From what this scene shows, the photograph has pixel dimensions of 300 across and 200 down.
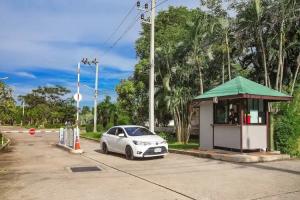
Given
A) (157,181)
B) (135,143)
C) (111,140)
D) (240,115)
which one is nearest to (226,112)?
(240,115)

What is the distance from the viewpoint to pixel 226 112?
669 inches

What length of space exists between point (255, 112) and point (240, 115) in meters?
1.04

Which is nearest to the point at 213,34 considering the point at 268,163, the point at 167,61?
the point at 167,61

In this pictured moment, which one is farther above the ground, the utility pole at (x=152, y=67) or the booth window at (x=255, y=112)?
the utility pole at (x=152, y=67)

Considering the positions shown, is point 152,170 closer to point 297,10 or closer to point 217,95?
point 217,95

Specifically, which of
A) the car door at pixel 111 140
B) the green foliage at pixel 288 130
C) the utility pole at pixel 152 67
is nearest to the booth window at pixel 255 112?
the green foliage at pixel 288 130

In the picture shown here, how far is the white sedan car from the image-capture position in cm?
1650

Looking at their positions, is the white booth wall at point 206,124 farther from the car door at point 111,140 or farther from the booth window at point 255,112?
the car door at point 111,140

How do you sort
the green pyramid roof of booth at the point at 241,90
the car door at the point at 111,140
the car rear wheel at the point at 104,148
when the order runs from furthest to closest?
the car rear wheel at the point at 104,148
the car door at the point at 111,140
the green pyramid roof of booth at the point at 241,90

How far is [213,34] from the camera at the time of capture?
25375 mm

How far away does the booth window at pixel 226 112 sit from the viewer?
16.5 m

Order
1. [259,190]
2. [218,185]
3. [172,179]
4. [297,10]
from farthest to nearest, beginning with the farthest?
[297,10] → [172,179] → [218,185] → [259,190]

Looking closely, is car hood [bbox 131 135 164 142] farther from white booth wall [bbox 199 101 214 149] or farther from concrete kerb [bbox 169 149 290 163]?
white booth wall [bbox 199 101 214 149]

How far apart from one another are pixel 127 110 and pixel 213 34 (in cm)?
1517
